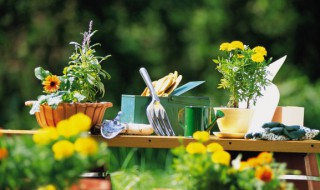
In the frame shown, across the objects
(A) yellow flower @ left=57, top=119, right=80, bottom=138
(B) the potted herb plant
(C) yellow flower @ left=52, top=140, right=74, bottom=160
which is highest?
(B) the potted herb plant

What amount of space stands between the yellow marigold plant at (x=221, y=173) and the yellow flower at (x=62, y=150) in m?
0.31

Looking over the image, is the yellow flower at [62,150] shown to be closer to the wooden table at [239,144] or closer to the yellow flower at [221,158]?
the yellow flower at [221,158]

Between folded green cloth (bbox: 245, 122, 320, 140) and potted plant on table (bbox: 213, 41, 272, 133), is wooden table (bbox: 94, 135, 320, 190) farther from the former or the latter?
potted plant on table (bbox: 213, 41, 272, 133)

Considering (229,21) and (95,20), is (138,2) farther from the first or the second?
(229,21)

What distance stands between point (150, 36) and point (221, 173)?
5.84m

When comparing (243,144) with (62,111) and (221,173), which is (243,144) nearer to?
(62,111)

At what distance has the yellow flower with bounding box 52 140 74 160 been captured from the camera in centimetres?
154

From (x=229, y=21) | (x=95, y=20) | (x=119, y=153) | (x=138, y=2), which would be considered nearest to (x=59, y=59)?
(x=95, y=20)

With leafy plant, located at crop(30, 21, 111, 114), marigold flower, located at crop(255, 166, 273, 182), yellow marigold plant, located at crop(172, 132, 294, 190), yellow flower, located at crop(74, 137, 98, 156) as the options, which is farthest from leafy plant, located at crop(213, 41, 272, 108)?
yellow flower, located at crop(74, 137, 98, 156)

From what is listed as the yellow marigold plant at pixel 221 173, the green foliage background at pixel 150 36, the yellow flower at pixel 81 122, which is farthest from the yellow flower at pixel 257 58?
the green foliage background at pixel 150 36

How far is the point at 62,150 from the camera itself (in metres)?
1.54

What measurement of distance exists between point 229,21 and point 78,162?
237 inches

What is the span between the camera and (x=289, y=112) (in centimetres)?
317

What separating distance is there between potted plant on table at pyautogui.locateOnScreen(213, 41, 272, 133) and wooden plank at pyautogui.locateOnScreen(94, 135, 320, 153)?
0.14m
